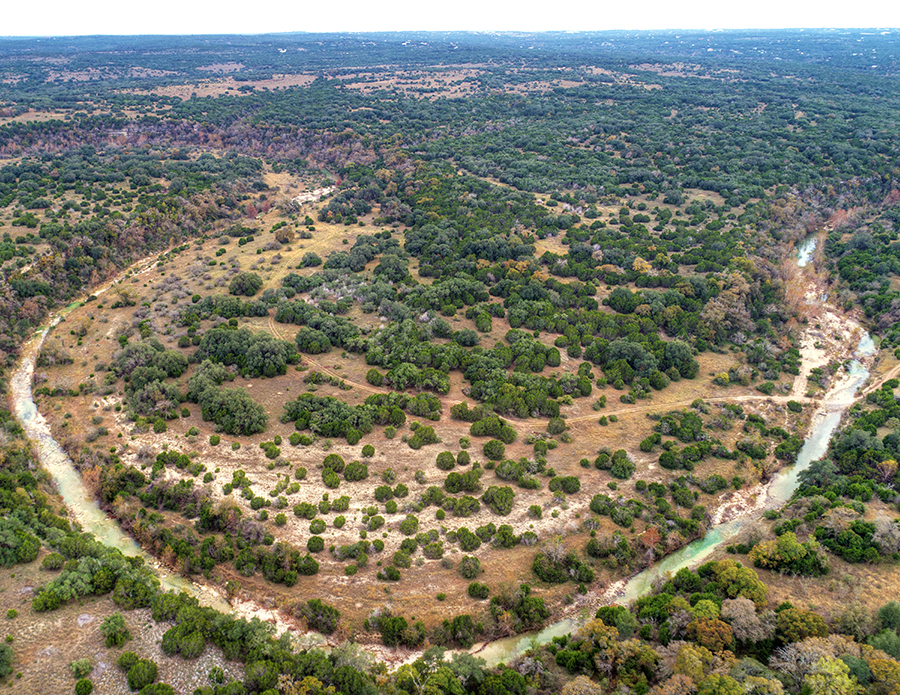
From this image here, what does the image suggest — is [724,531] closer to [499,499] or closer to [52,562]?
[499,499]

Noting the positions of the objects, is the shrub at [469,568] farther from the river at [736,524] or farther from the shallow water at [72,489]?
the shallow water at [72,489]

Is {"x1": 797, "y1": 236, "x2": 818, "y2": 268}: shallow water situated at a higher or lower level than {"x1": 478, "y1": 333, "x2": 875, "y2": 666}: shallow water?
higher

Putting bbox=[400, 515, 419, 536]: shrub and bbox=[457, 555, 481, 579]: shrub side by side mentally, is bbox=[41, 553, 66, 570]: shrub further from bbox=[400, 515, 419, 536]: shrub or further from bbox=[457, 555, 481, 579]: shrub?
bbox=[457, 555, 481, 579]: shrub

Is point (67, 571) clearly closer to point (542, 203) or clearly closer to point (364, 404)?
point (364, 404)

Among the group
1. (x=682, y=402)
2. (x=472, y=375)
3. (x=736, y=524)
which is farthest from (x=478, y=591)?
(x=682, y=402)

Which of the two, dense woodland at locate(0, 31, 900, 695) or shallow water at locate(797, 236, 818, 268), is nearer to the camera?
dense woodland at locate(0, 31, 900, 695)

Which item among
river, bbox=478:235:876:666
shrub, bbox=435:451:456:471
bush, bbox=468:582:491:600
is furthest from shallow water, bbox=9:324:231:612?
river, bbox=478:235:876:666

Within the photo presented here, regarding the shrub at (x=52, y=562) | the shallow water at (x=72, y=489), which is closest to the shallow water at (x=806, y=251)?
the shallow water at (x=72, y=489)

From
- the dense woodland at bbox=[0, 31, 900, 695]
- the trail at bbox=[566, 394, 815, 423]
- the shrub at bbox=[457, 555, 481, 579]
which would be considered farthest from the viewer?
the trail at bbox=[566, 394, 815, 423]

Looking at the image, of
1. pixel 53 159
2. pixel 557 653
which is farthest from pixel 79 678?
pixel 53 159
